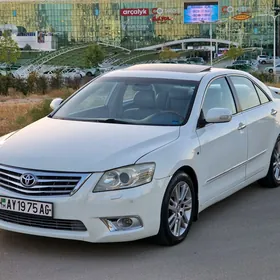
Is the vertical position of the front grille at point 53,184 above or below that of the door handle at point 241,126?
below

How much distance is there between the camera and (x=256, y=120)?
6168mm

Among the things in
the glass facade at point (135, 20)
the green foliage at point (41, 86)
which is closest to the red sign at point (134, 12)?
the glass facade at point (135, 20)

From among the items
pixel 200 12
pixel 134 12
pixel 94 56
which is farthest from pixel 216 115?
pixel 134 12

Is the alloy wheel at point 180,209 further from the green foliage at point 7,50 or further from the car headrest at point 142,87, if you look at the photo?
the green foliage at point 7,50

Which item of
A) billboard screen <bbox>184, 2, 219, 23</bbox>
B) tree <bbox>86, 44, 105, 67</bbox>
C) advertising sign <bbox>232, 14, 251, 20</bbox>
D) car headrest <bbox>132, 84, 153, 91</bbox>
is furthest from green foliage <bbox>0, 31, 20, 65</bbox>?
car headrest <bbox>132, 84, 153, 91</bbox>

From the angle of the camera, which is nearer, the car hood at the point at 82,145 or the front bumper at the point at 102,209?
the front bumper at the point at 102,209

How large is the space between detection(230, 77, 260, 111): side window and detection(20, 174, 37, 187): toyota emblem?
9.13 feet

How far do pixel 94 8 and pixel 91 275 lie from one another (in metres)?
106

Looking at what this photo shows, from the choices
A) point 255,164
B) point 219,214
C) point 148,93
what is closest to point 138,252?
point 219,214

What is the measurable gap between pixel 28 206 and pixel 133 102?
1.82m

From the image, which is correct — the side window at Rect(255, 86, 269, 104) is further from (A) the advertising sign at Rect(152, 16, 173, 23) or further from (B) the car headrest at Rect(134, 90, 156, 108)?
(A) the advertising sign at Rect(152, 16, 173, 23)

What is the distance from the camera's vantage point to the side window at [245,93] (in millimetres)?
6113

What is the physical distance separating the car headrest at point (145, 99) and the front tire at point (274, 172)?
6.52 feet

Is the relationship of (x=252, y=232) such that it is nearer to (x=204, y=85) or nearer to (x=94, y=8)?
(x=204, y=85)
